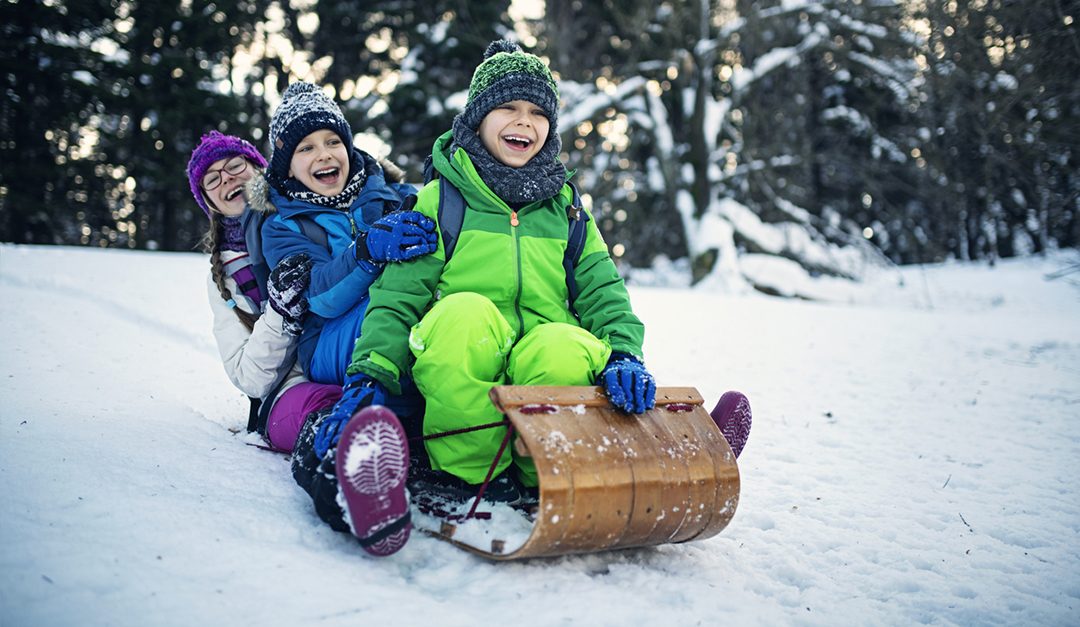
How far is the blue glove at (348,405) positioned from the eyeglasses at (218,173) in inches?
52.5

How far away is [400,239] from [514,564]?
3.07 feet

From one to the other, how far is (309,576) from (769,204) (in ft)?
37.2

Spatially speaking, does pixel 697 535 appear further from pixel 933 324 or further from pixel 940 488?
pixel 933 324

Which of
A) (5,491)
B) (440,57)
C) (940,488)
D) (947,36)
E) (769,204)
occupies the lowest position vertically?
(940,488)

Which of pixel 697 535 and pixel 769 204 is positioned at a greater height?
pixel 769 204

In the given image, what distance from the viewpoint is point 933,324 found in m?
6.34

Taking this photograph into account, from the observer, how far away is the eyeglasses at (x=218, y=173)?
267 centimetres

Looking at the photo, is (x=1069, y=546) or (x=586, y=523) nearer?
(x=586, y=523)

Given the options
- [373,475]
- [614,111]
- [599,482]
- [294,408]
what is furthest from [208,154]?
[614,111]

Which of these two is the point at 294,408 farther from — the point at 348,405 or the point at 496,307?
the point at 496,307

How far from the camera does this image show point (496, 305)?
203 centimetres

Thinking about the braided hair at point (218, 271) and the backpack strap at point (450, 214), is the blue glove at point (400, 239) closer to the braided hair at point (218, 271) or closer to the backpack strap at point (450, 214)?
the backpack strap at point (450, 214)

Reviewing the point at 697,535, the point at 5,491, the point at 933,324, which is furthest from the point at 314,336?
the point at 933,324

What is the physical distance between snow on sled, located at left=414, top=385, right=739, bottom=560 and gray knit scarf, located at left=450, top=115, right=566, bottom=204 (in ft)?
2.20
